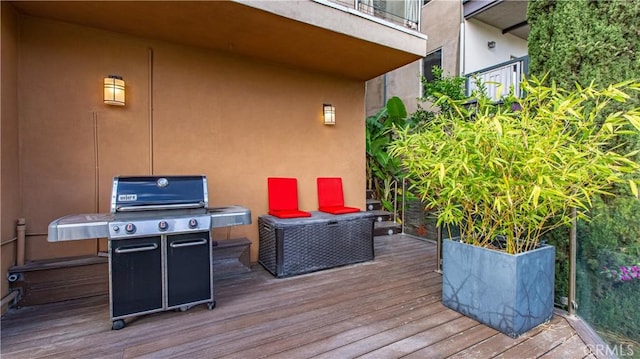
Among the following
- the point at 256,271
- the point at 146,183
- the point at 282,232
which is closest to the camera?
the point at 146,183

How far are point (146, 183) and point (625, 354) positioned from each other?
4.31 metres

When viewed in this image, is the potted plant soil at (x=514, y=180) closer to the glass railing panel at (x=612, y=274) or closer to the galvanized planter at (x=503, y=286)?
the galvanized planter at (x=503, y=286)

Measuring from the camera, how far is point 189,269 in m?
2.76

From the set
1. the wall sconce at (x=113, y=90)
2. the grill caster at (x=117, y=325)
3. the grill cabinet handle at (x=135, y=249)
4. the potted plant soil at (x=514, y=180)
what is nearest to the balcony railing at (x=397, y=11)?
the potted plant soil at (x=514, y=180)

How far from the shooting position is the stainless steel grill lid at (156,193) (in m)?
2.71

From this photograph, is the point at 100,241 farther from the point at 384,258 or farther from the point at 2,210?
the point at 384,258

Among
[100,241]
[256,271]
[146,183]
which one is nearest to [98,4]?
[146,183]

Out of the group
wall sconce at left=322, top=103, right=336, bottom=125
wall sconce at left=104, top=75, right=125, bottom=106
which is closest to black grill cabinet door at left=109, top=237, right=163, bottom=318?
wall sconce at left=104, top=75, right=125, bottom=106

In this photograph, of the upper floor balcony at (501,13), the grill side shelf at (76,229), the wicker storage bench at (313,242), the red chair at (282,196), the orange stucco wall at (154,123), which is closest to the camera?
the grill side shelf at (76,229)

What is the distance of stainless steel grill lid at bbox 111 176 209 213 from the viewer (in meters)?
2.71

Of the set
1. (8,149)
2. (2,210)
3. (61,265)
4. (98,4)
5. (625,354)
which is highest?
(98,4)

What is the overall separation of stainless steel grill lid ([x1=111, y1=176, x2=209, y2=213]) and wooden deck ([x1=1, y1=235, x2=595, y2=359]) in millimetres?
1007

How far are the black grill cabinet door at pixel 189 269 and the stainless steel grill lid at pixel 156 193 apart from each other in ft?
1.11

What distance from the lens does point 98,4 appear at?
9.47ft
